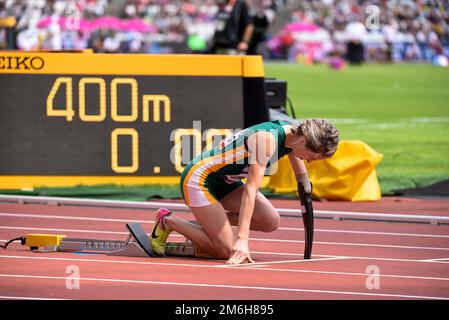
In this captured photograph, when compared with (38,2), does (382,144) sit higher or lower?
lower

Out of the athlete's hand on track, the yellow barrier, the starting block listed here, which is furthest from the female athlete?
the yellow barrier

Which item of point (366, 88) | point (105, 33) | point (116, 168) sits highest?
point (105, 33)

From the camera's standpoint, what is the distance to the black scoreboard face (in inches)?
555

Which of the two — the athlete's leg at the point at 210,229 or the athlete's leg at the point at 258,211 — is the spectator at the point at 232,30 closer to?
the athlete's leg at the point at 258,211

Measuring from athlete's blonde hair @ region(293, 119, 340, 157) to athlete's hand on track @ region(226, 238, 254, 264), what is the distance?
868 mm

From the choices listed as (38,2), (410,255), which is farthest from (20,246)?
(38,2)

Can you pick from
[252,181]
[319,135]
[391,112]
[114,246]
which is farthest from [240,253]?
[391,112]

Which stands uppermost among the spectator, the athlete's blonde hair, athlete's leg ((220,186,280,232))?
the spectator

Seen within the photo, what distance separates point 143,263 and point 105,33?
1912 inches

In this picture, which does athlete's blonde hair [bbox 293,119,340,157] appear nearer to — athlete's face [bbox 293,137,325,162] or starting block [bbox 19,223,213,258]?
athlete's face [bbox 293,137,325,162]

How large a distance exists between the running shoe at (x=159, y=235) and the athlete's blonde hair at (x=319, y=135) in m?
1.36

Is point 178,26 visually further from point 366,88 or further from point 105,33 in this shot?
point 366,88

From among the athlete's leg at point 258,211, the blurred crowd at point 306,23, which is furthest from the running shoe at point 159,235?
the blurred crowd at point 306,23

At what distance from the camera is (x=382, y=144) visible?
20438 mm
